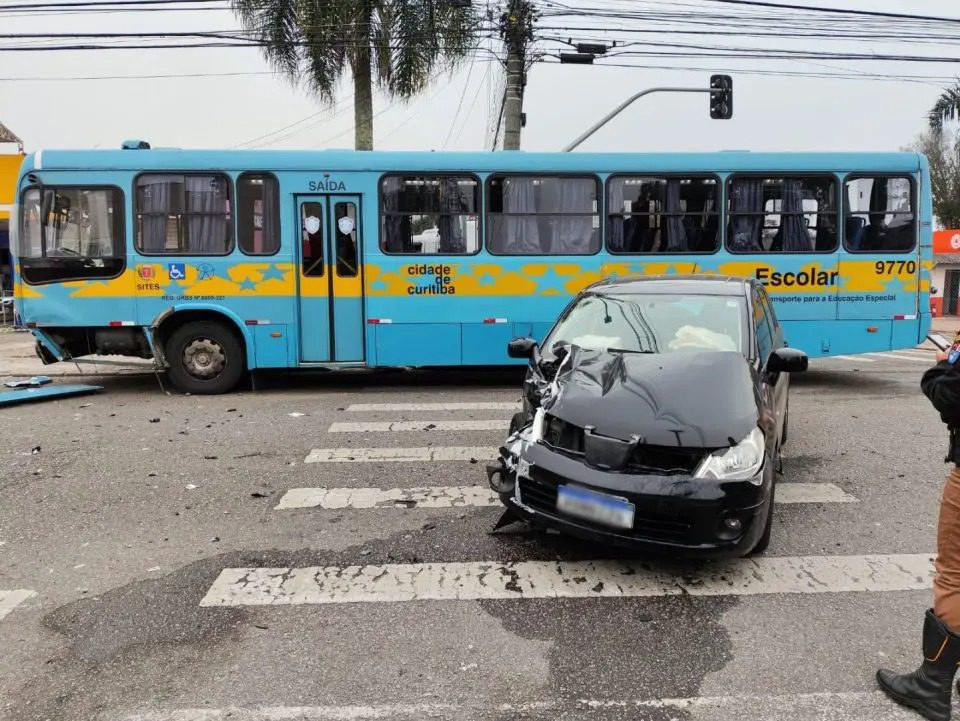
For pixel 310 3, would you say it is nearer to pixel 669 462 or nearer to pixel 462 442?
pixel 462 442

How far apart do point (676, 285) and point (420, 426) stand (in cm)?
329

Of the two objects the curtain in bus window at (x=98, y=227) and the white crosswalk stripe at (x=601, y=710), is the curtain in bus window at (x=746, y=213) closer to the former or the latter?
the white crosswalk stripe at (x=601, y=710)

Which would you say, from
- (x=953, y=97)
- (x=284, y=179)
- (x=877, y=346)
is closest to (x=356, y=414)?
(x=284, y=179)

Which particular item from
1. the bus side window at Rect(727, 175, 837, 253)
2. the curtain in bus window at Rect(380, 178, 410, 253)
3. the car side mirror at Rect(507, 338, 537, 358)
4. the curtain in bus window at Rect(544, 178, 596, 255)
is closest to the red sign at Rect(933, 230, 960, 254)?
the bus side window at Rect(727, 175, 837, 253)

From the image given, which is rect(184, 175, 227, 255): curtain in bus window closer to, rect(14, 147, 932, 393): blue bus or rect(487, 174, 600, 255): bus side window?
rect(14, 147, 932, 393): blue bus

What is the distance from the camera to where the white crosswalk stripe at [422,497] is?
529cm

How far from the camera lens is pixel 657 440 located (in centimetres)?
385

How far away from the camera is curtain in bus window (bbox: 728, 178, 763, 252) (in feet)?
32.7

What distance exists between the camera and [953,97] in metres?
27.3

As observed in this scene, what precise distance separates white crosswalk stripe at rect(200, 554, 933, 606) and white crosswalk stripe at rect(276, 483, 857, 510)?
3.44 feet

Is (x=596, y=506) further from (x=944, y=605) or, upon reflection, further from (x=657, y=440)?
(x=944, y=605)

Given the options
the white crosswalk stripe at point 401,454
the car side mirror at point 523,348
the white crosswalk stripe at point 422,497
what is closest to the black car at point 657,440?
the car side mirror at point 523,348

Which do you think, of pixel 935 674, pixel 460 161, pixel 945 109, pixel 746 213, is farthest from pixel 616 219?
pixel 945 109

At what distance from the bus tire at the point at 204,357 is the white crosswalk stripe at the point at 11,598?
5954 millimetres
